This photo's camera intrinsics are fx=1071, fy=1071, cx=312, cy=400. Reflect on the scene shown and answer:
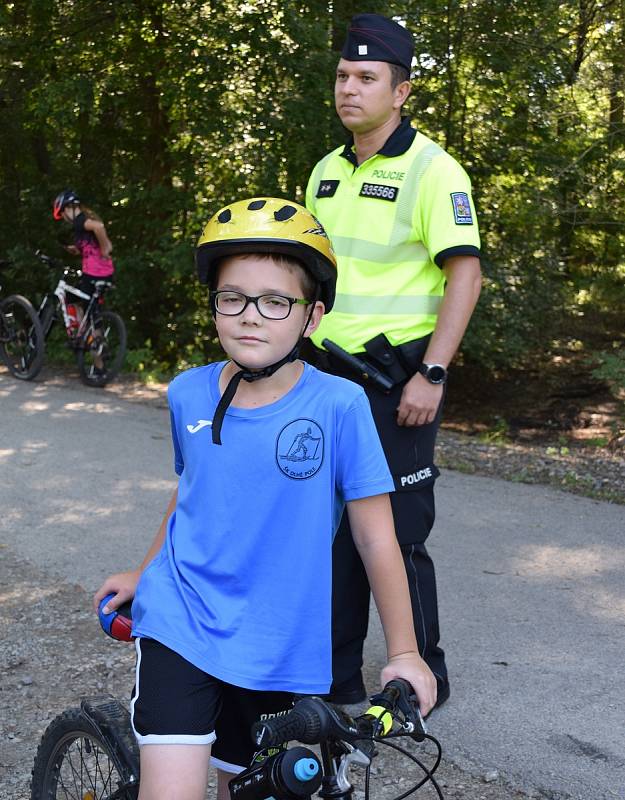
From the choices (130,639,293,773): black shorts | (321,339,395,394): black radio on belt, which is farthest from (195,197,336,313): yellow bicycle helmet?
(321,339,395,394): black radio on belt

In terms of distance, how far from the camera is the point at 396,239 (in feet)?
11.8

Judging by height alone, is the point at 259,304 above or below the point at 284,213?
below

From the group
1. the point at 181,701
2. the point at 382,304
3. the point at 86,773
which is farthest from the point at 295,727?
the point at 382,304

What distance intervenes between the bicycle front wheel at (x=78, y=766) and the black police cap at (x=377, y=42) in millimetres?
2291

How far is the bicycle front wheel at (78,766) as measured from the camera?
2.36m

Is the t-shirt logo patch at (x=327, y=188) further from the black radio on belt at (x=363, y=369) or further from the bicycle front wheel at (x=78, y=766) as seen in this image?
the bicycle front wheel at (x=78, y=766)

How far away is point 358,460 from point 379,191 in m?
1.56

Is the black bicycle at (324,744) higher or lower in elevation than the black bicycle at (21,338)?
higher

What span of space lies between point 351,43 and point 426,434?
1360 mm

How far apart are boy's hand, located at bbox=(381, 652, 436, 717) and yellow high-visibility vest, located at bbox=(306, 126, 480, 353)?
1.75 meters

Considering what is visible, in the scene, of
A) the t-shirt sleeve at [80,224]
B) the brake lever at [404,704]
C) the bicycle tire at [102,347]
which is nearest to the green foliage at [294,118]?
the bicycle tire at [102,347]

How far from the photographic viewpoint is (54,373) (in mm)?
11703

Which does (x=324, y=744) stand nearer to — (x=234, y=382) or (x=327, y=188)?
(x=234, y=382)

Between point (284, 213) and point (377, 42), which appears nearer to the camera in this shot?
point (284, 213)
